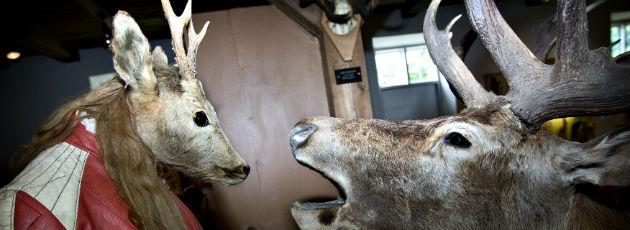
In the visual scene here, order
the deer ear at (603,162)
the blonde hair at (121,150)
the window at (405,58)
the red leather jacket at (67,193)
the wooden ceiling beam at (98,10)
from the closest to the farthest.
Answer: the red leather jacket at (67,193) → the deer ear at (603,162) → the blonde hair at (121,150) → the wooden ceiling beam at (98,10) → the window at (405,58)

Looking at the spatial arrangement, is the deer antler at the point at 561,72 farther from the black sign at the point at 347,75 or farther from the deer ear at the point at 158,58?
the black sign at the point at 347,75

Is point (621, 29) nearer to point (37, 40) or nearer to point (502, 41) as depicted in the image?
point (502, 41)

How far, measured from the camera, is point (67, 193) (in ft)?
3.91

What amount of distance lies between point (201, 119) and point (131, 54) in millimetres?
421

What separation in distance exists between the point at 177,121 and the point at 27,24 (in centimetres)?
383

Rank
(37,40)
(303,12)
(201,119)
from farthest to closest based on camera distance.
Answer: (37,40) < (303,12) < (201,119)

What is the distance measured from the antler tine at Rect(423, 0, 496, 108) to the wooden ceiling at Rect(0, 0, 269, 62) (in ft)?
7.93

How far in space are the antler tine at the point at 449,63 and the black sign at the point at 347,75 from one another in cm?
141

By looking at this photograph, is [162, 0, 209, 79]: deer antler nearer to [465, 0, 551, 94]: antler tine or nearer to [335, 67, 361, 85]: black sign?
[465, 0, 551, 94]: antler tine

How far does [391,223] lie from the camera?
4.92 ft

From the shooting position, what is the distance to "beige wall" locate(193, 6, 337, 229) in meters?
3.26

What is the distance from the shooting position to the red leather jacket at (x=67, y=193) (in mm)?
1112

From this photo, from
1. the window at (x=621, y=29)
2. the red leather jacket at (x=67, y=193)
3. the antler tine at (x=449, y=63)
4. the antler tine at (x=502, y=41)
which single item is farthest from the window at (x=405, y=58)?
the red leather jacket at (x=67, y=193)

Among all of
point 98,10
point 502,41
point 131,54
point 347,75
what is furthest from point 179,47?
point 98,10
